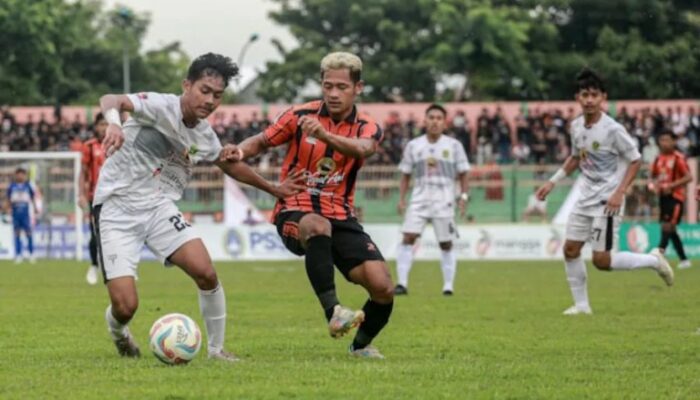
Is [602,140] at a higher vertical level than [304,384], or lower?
higher

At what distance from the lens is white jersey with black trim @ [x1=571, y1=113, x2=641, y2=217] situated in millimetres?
14391

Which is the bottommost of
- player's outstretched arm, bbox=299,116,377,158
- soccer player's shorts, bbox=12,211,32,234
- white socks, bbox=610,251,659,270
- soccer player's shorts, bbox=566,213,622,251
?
soccer player's shorts, bbox=12,211,32,234

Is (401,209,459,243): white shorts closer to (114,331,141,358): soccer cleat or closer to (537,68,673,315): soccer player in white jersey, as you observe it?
(537,68,673,315): soccer player in white jersey

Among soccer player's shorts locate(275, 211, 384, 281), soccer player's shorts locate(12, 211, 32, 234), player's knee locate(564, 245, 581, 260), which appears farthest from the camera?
soccer player's shorts locate(12, 211, 32, 234)

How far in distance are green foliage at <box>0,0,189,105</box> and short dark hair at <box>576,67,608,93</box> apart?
39.6 m

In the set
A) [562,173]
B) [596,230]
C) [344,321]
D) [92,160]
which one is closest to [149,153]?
[344,321]

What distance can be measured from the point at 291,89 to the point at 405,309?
4436 cm

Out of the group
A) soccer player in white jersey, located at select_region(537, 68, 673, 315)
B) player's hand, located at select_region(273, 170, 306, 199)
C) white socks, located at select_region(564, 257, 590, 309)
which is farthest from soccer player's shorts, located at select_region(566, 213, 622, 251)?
player's hand, located at select_region(273, 170, 306, 199)

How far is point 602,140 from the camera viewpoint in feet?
47.3

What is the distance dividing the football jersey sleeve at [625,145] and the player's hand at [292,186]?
5707mm

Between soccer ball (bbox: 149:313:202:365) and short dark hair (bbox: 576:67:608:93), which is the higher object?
short dark hair (bbox: 576:67:608:93)

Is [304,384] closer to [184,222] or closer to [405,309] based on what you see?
[184,222]

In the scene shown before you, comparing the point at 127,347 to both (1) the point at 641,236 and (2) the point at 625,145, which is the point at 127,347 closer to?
(2) the point at 625,145

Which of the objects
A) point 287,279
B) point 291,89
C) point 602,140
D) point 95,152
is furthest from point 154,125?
point 291,89
